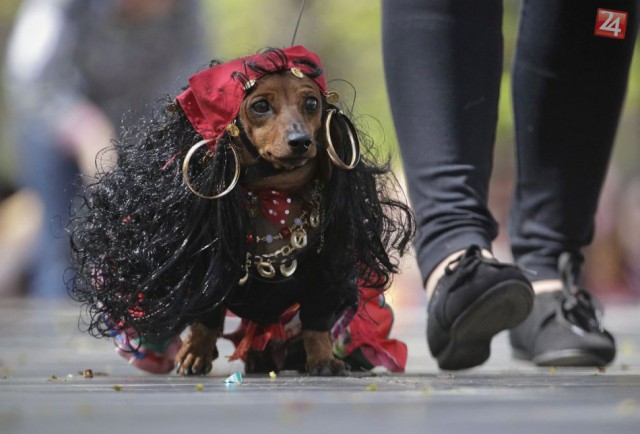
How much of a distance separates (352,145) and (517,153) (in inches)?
35.6

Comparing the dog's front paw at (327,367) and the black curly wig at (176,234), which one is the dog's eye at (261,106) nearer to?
the black curly wig at (176,234)

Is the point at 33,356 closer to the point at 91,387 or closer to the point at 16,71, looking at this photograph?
the point at 91,387

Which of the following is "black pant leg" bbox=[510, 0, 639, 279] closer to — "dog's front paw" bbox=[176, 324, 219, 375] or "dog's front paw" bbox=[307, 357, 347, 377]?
"dog's front paw" bbox=[307, 357, 347, 377]

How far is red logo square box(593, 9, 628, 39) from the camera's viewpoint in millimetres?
4176

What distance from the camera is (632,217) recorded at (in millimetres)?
14125

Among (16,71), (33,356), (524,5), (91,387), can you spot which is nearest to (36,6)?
(16,71)

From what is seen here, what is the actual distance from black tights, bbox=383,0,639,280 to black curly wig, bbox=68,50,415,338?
0.78ft

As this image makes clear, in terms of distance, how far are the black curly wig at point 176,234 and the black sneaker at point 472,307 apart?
0.16 m

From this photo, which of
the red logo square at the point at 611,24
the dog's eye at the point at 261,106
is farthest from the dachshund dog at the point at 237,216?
the red logo square at the point at 611,24

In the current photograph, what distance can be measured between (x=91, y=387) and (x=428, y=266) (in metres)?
1.09

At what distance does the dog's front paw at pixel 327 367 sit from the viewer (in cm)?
375

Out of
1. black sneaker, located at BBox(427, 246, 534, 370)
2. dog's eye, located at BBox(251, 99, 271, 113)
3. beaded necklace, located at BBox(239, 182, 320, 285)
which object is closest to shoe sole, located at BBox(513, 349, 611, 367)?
black sneaker, located at BBox(427, 246, 534, 370)

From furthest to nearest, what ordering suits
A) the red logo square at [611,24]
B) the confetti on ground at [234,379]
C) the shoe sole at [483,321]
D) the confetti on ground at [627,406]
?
the red logo square at [611,24], the shoe sole at [483,321], the confetti on ground at [234,379], the confetti on ground at [627,406]

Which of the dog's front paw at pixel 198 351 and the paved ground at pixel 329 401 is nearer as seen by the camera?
the paved ground at pixel 329 401
